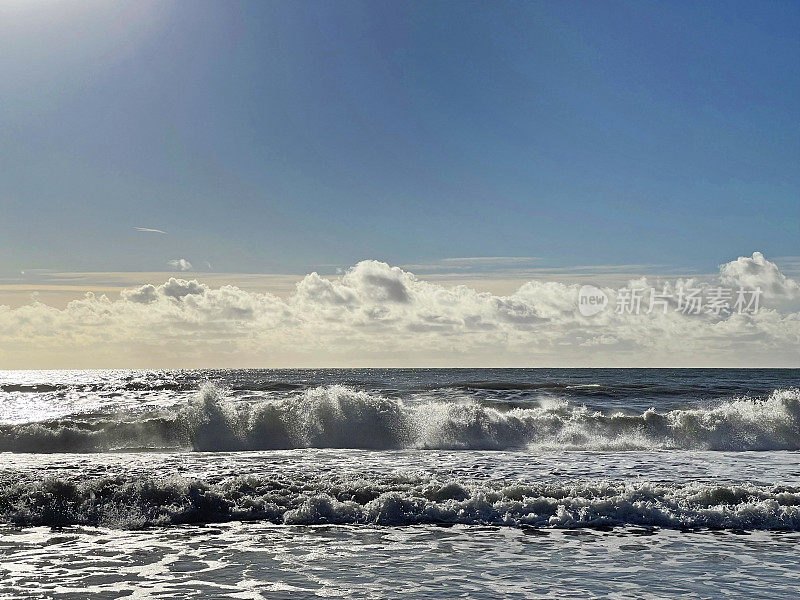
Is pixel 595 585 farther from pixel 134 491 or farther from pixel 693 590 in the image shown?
pixel 134 491

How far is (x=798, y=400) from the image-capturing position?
92.8ft

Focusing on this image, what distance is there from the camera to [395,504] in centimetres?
1238

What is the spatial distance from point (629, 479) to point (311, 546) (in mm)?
8418

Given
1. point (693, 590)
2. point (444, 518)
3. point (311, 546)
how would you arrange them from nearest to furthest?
point (693, 590) → point (311, 546) → point (444, 518)

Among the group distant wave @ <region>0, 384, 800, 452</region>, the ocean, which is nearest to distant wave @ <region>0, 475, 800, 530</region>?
the ocean

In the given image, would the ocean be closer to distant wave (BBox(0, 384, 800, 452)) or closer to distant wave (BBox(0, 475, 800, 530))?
distant wave (BBox(0, 475, 800, 530))

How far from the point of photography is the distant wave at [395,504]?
1200cm

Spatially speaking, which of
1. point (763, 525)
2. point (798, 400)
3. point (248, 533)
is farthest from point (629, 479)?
point (798, 400)

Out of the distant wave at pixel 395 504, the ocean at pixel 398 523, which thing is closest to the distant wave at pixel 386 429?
the ocean at pixel 398 523

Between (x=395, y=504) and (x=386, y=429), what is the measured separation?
552 inches

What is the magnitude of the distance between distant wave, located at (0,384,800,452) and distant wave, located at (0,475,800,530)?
11.1 m

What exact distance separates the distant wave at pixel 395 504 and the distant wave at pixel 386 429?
1105cm

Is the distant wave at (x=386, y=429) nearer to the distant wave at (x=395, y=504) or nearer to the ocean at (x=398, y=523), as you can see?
the ocean at (x=398, y=523)

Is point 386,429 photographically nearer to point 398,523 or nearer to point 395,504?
point 395,504
